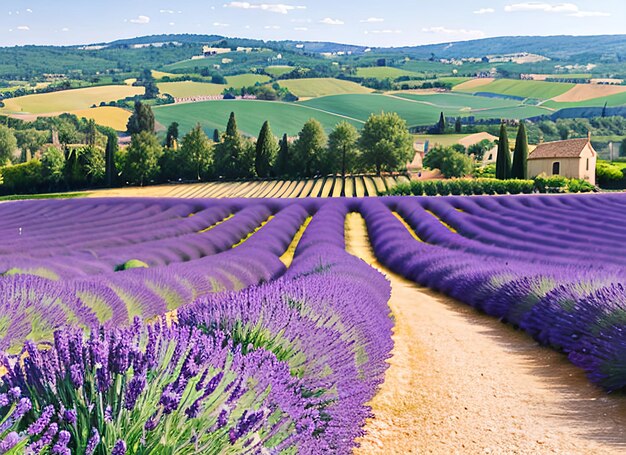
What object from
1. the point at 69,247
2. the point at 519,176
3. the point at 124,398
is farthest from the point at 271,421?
the point at 519,176

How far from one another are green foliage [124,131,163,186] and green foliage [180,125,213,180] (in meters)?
3.17

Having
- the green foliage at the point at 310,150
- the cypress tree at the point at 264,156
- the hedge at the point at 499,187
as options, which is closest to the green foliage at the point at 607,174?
the hedge at the point at 499,187

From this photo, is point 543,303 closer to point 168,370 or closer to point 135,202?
point 168,370

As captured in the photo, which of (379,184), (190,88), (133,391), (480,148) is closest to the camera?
(133,391)

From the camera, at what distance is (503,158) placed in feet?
158

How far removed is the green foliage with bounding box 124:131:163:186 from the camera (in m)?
60.4

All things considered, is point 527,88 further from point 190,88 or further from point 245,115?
point 190,88

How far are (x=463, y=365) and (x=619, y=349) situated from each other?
138 cm

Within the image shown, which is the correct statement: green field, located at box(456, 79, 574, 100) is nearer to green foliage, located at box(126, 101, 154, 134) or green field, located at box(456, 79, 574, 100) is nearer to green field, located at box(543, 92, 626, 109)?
green field, located at box(543, 92, 626, 109)

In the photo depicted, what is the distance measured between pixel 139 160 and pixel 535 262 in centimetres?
5286

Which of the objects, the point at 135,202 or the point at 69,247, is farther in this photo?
the point at 135,202

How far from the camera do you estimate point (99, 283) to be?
7.48 metres

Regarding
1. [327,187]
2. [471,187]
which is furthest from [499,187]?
[327,187]

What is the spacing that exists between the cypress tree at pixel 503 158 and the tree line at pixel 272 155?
1417cm
